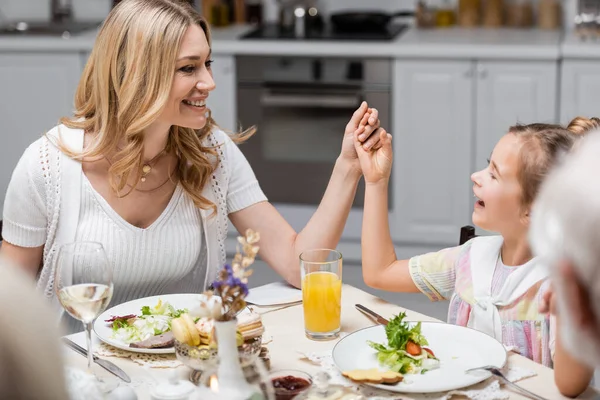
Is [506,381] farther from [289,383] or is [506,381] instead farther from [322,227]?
[322,227]

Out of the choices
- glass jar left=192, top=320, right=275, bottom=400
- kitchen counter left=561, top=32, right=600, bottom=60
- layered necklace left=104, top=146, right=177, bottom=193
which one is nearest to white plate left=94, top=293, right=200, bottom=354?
glass jar left=192, top=320, right=275, bottom=400

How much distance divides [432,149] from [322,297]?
8.37ft

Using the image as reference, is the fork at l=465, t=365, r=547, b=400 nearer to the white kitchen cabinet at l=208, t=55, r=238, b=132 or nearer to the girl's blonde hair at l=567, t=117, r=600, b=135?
the girl's blonde hair at l=567, t=117, r=600, b=135

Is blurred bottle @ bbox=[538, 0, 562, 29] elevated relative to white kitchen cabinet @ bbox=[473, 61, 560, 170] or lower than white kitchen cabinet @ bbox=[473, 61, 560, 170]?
elevated

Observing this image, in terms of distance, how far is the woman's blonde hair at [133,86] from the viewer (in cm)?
205

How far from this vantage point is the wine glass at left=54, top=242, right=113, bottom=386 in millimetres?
1452

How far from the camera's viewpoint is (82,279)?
1458 mm

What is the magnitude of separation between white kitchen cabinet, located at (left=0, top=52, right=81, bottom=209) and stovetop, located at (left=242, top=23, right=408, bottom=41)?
0.84 meters

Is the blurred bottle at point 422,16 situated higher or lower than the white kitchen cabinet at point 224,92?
higher

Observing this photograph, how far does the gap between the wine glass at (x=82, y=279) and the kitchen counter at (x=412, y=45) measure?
2725 mm

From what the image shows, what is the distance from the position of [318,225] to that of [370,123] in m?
0.28

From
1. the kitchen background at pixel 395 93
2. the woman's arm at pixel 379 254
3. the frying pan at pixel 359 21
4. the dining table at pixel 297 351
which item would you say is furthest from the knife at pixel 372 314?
the frying pan at pixel 359 21

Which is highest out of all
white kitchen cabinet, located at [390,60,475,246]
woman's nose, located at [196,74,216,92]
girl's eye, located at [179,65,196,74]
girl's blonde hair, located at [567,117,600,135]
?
girl's eye, located at [179,65,196,74]

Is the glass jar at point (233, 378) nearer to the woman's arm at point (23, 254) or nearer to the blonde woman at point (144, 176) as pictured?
the blonde woman at point (144, 176)
